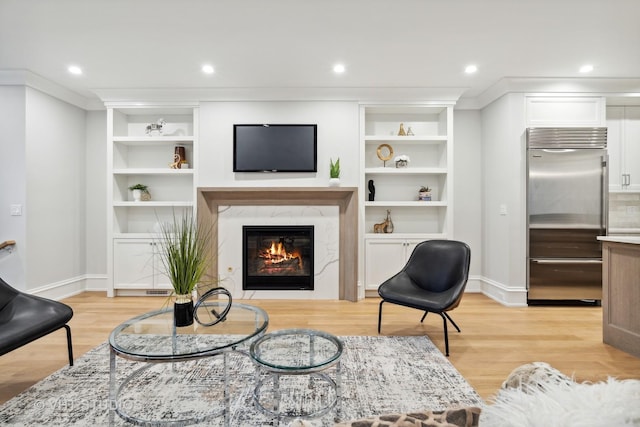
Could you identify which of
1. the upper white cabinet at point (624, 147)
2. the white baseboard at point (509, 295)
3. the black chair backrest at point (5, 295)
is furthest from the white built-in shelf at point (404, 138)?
the black chair backrest at point (5, 295)

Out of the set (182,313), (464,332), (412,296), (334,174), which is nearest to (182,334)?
(182,313)

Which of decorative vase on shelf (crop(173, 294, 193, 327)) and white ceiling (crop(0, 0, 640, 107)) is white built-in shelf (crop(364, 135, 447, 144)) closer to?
white ceiling (crop(0, 0, 640, 107))

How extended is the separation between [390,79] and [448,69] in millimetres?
Result: 612

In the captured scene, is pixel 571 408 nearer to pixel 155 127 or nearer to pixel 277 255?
pixel 277 255

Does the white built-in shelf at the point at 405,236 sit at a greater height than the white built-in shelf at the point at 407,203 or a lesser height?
lesser

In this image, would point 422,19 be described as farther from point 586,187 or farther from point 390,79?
point 586,187

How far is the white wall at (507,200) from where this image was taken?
12.4 ft

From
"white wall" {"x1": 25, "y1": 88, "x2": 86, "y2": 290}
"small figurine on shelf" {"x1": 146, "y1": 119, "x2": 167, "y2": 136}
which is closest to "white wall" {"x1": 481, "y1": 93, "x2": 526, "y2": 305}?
"small figurine on shelf" {"x1": 146, "y1": 119, "x2": 167, "y2": 136}

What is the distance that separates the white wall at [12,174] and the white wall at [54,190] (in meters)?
0.05

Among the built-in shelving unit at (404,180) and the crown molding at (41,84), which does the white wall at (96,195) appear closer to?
the crown molding at (41,84)

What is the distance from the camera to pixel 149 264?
13.5 feet

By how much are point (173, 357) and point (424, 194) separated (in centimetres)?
346

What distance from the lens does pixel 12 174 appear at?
3547mm

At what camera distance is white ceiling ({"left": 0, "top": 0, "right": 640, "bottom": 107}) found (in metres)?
2.39
